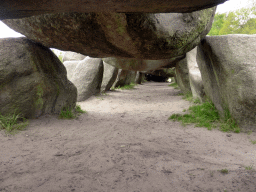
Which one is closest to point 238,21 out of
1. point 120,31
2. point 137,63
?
point 137,63

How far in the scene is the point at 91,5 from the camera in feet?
4.84

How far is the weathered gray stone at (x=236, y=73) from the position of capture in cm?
304

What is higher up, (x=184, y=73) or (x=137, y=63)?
(x=137, y=63)

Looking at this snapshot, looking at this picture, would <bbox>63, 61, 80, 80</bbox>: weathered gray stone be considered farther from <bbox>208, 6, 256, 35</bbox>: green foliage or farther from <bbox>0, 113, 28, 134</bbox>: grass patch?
<bbox>208, 6, 256, 35</bbox>: green foliage

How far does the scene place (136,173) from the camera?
1.97m

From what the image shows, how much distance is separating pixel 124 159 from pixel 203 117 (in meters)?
2.29

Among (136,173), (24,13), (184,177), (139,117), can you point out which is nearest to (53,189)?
(136,173)

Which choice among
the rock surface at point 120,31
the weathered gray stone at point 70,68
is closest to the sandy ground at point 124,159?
the rock surface at point 120,31

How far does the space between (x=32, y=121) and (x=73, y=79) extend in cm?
342

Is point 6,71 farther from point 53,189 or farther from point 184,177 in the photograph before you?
point 184,177

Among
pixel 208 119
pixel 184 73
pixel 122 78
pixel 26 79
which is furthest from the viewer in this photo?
pixel 122 78

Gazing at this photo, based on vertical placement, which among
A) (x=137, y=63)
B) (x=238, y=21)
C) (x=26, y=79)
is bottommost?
(x=26, y=79)

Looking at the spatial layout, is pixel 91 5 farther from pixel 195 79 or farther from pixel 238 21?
pixel 238 21

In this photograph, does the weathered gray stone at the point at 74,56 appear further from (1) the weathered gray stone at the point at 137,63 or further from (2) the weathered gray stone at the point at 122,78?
(1) the weathered gray stone at the point at 137,63
